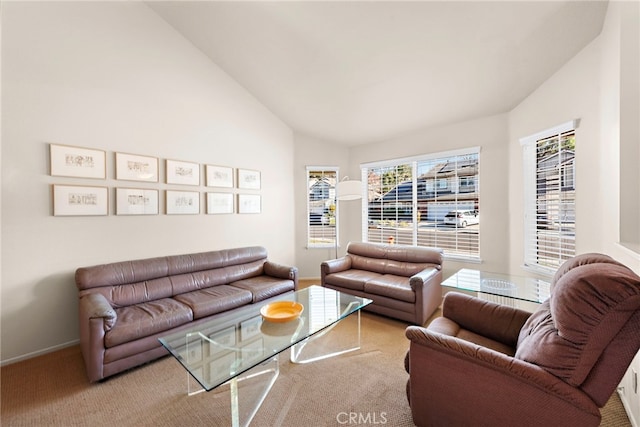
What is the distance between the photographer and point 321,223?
506cm

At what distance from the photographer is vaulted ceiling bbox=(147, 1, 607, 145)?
85.2 inches

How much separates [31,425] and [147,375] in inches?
25.5

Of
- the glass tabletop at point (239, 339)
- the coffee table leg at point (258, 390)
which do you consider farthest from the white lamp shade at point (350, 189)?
the coffee table leg at point (258, 390)

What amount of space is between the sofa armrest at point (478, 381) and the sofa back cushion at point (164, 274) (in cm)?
257

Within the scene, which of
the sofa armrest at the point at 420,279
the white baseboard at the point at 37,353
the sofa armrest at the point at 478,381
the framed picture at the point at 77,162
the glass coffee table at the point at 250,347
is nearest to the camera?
the sofa armrest at the point at 478,381

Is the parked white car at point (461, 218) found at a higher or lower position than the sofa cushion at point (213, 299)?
higher

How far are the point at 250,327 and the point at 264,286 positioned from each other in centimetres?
121

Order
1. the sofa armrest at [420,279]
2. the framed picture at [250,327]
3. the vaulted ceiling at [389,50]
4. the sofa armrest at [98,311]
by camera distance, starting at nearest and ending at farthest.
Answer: the framed picture at [250,327]
the sofa armrest at [98,311]
the vaulted ceiling at [389,50]
the sofa armrest at [420,279]

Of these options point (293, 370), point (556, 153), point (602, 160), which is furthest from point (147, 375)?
point (556, 153)

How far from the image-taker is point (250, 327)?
203cm

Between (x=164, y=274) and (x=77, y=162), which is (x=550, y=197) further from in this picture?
(x=77, y=162)

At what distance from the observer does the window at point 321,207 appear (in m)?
5.02

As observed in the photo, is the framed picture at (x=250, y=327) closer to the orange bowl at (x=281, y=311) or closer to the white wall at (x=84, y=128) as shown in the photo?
the orange bowl at (x=281, y=311)

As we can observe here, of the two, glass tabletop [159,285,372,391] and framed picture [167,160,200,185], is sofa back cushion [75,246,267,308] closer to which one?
framed picture [167,160,200,185]
